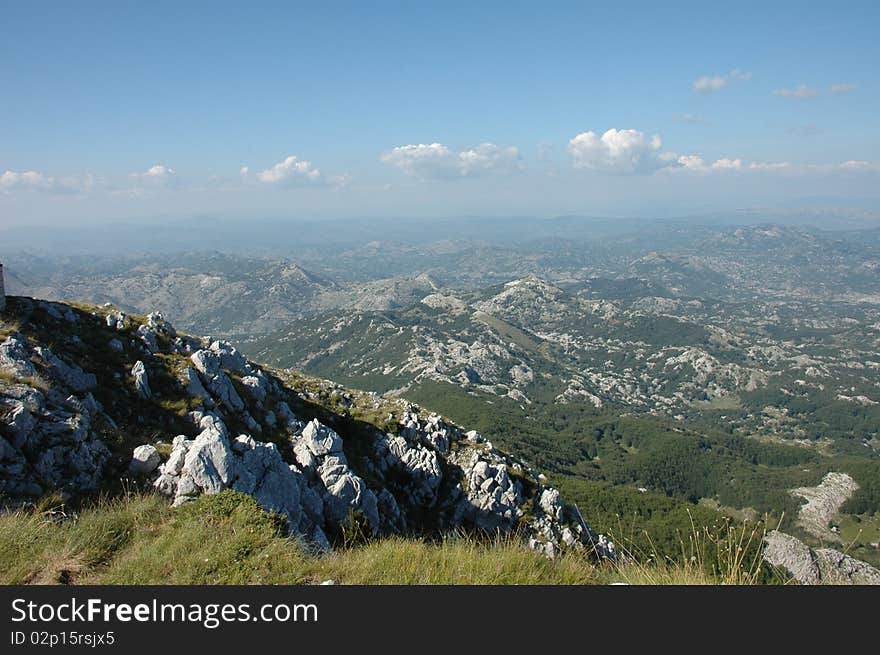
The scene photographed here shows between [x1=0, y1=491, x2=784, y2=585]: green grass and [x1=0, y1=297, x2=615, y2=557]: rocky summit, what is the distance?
156 centimetres

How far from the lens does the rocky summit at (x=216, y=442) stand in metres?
16.3

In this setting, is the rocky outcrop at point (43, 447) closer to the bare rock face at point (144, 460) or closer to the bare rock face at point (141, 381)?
the bare rock face at point (144, 460)

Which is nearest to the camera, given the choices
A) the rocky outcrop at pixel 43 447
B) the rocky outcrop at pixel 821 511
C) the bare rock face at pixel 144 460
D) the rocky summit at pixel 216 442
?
the rocky outcrop at pixel 43 447

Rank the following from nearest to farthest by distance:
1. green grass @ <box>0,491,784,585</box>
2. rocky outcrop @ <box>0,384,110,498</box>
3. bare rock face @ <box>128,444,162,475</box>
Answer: green grass @ <box>0,491,784,585</box>
rocky outcrop @ <box>0,384,110,498</box>
bare rock face @ <box>128,444,162,475</box>

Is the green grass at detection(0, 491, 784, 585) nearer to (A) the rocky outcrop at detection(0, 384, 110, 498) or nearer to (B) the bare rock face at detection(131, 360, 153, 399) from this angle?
(A) the rocky outcrop at detection(0, 384, 110, 498)

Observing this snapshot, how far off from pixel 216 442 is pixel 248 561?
12.8 meters

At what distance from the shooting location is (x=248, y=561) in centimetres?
800

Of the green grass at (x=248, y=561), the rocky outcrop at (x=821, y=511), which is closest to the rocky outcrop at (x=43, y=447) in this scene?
the green grass at (x=248, y=561)

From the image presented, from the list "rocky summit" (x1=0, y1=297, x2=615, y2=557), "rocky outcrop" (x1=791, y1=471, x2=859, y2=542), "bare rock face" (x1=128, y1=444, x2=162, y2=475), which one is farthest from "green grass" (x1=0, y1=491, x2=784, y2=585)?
"rocky outcrop" (x1=791, y1=471, x2=859, y2=542)

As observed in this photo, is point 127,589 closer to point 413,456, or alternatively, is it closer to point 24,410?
point 24,410

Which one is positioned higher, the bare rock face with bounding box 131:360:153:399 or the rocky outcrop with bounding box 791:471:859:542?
the bare rock face with bounding box 131:360:153:399

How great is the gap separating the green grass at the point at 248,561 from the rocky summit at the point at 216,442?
1.56m

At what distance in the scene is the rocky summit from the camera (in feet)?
53.4

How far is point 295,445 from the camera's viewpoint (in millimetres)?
35094
